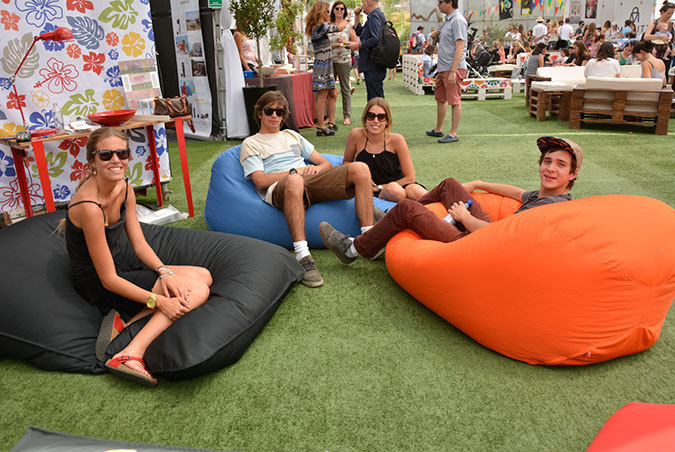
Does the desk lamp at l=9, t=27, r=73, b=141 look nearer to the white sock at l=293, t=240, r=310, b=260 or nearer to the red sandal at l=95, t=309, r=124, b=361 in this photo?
the red sandal at l=95, t=309, r=124, b=361

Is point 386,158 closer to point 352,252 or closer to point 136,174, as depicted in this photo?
point 352,252

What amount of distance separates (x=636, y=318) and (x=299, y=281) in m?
1.74

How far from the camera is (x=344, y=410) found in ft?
6.47

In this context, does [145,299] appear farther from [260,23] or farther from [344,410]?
[260,23]

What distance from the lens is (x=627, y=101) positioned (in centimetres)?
720

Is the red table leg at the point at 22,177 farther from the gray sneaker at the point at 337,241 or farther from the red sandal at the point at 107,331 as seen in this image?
the gray sneaker at the point at 337,241

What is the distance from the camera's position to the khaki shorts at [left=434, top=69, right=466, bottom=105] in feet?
21.5

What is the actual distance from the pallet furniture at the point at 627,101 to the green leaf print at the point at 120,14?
6152 mm

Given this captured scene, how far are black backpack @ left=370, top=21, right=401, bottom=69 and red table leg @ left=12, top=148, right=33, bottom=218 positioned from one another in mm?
4432

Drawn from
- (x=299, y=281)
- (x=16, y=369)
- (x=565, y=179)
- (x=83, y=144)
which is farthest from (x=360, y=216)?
(x=83, y=144)

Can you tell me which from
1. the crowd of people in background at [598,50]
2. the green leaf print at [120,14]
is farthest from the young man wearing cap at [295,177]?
the crowd of people in background at [598,50]

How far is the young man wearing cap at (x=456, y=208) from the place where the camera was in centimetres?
255

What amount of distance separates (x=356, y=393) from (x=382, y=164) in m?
1.90

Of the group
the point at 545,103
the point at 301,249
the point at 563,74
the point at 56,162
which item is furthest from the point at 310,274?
the point at 563,74
